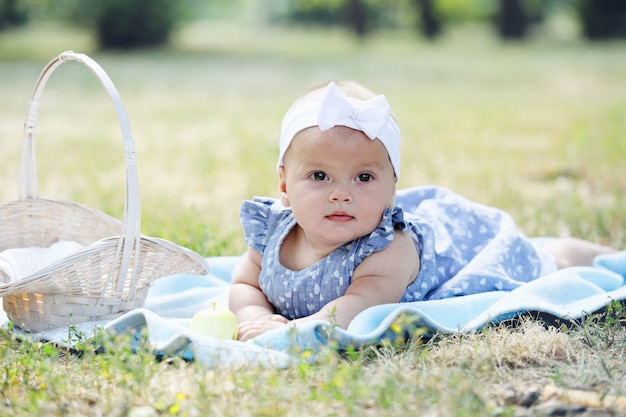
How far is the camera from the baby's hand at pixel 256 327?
302 centimetres

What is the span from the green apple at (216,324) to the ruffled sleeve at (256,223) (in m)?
0.49

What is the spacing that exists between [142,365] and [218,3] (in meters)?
32.7

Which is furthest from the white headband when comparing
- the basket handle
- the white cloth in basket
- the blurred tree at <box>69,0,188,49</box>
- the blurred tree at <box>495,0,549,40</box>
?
the blurred tree at <box>495,0,549,40</box>

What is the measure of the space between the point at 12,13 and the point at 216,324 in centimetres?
2233

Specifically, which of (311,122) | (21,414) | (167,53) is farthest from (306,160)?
(167,53)

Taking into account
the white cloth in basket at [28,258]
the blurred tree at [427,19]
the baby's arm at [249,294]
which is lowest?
the blurred tree at [427,19]

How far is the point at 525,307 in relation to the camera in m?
3.09

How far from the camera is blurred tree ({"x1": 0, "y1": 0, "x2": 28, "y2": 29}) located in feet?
72.9

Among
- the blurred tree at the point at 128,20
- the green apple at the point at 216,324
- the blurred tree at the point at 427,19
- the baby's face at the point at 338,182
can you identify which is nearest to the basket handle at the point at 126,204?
the green apple at the point at 216,324

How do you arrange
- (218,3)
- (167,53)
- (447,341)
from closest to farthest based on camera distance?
(447,341)
(167,53)
(218,3)

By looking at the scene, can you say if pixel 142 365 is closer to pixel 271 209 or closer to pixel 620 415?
pixel 271 209

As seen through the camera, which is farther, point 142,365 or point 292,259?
point 292,259

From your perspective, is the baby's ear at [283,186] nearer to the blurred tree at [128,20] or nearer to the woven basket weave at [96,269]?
the woven basket weave at [96,269]

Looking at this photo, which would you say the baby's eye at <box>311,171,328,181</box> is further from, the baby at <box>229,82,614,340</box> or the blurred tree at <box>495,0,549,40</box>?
the blurred tree at <box>495,0,549,40</box>
